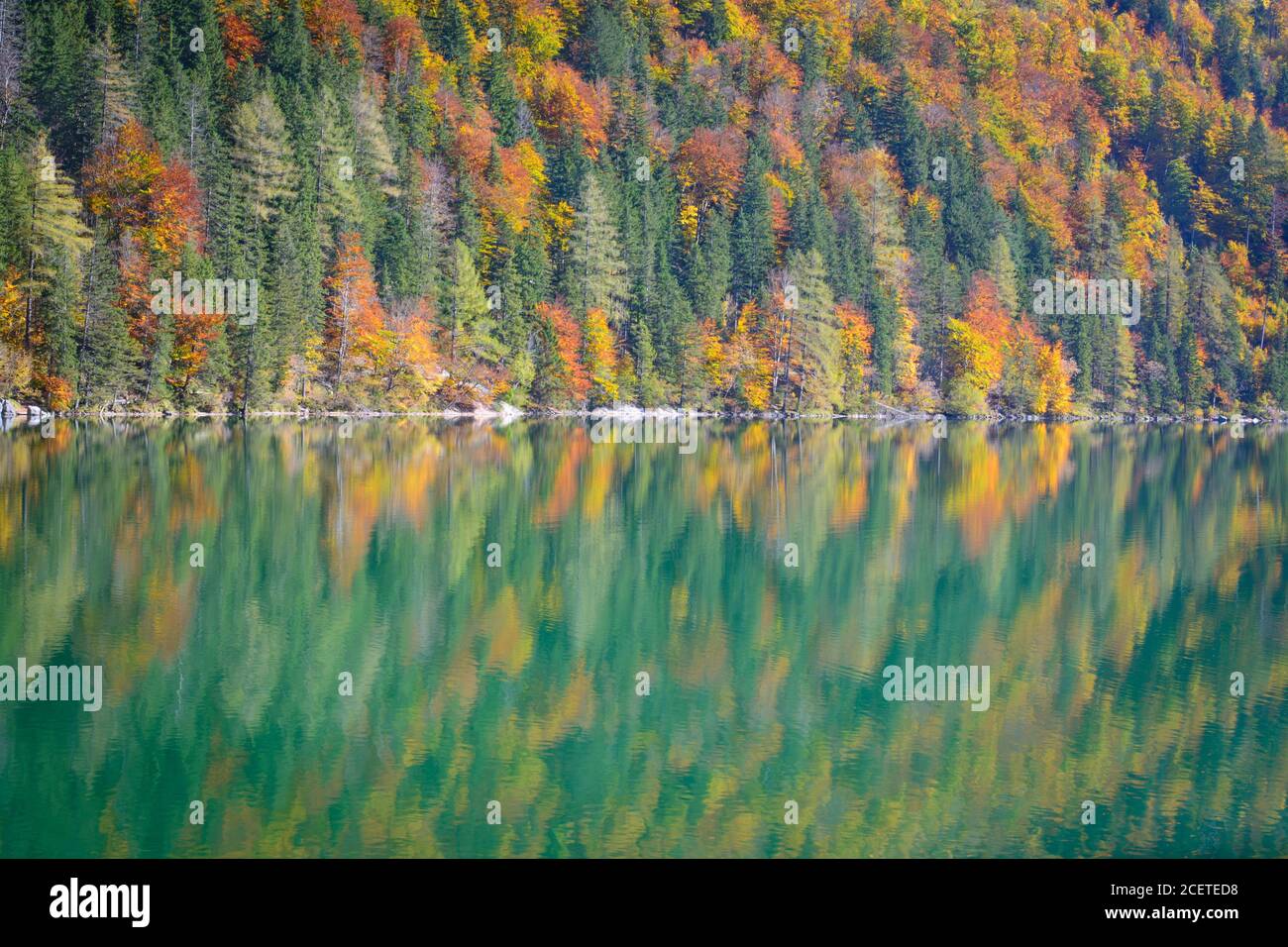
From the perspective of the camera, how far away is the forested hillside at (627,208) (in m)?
59.8

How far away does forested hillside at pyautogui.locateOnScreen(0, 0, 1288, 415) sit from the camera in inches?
2356

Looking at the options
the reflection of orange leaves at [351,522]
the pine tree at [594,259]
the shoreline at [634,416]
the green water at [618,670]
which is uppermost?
the pine tree at [594,259]

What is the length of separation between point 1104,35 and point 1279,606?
128 meters

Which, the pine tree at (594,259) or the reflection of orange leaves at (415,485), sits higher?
the pine tree at (594,259)

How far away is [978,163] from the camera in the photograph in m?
113

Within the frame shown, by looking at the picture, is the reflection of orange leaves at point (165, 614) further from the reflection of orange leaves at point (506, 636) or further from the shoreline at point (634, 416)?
the shoreline at point (634, 416)

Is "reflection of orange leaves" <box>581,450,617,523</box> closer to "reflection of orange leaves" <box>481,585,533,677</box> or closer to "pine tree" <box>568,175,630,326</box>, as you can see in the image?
"reflection of orange leaves" <box>481,585,533,677</box>

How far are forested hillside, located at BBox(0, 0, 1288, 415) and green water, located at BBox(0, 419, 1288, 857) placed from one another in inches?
1101

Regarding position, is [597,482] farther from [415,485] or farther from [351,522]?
[351,522]

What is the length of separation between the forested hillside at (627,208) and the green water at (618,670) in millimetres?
27976

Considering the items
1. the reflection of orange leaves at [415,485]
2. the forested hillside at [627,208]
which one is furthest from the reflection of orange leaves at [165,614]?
the forested hillside at [627,208]

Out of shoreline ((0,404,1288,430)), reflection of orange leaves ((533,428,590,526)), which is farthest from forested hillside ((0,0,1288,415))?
reflection of orange leaves ((533,428,590,526))
